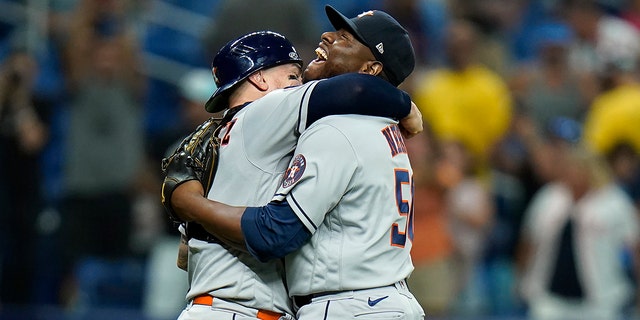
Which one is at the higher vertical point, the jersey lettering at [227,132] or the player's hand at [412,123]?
the jersey lettering at [227,132]

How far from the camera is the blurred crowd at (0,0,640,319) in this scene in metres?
8.02

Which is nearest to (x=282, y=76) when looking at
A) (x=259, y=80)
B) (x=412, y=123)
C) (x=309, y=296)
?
(x=259, y=80)

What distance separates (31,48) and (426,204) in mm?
3453

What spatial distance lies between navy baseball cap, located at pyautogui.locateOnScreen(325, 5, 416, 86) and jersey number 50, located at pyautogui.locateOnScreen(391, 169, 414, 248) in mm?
377

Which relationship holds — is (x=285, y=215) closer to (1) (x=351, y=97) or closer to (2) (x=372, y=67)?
(1) (x=351, y=97)

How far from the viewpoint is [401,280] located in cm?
393

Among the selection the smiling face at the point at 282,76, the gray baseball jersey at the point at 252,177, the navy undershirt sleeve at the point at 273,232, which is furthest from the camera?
the smiling face at the point at 282,76

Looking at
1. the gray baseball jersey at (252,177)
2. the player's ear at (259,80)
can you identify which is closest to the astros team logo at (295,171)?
the gray baseball jersey at (252,177)

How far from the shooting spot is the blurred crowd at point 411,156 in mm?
8023

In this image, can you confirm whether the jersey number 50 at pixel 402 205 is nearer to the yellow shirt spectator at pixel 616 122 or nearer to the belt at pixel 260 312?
the belt at pixel 260 312

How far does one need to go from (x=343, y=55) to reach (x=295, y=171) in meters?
0.50

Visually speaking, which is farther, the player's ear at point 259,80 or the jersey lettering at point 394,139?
the player's ear at point 259,80

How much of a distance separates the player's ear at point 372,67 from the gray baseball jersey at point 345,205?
0.20 m

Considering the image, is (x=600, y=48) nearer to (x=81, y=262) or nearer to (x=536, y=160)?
(x=536, y=160)
